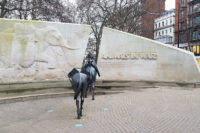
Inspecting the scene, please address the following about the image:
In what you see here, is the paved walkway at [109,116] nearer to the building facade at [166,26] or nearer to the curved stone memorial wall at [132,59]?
the curved stone memorial wall at [132,59]

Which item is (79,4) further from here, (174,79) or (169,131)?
(169,131)

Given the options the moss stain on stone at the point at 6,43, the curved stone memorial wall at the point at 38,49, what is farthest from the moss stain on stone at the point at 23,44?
the moss stain on stone at the point at 6,43

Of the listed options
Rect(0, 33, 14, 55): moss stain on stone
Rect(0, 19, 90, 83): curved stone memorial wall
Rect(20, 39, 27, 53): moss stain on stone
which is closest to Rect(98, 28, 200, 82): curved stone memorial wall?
Rect(0, 19, 90, 83): curved stone memorial wall

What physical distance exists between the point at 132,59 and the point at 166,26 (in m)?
49.9

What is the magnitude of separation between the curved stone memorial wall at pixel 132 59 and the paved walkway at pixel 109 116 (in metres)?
2.72

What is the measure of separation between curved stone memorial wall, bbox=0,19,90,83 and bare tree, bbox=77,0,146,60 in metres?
13.4

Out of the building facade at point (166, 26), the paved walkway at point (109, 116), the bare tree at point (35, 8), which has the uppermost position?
the building facade at point (166, 26)

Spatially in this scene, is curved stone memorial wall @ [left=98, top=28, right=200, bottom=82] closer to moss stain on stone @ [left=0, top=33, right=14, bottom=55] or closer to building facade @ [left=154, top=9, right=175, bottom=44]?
moss stain on stone @ [left=0, top=33, right=14, bottom=55]

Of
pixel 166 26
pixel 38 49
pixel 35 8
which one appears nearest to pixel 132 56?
pixel 38 49

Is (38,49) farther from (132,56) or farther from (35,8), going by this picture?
(35,8)

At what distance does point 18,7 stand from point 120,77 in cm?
1233

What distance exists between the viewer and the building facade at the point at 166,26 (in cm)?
5275

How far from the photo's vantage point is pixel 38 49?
9.77 m

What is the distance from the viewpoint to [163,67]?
11.3m
